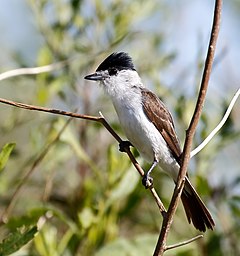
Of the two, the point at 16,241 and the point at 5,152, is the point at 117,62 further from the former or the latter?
the point at 16,241

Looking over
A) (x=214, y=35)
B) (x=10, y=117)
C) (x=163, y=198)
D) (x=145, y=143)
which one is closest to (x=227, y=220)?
(x=163, y=198)

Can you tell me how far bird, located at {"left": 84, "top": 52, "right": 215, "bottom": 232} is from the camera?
320 cm

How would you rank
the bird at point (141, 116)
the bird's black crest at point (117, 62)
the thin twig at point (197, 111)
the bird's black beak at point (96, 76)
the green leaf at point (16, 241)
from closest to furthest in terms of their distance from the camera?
the thin twig at point (197, 111), the green leaf at point (16, 241), the bird at point (141, 116), the bird's black beak at point (96, 76), the bird's black crest at point (117, 62)

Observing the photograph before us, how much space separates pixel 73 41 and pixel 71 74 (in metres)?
0.18

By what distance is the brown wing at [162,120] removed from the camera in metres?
3.27

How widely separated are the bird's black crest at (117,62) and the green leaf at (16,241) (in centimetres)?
136

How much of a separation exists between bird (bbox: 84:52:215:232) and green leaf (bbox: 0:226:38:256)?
0.99m

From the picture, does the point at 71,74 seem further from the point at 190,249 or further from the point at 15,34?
the point at 15,34

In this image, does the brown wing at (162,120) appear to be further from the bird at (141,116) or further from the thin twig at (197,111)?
the thin twig at (197,111)

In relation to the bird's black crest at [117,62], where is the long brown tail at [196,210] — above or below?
below

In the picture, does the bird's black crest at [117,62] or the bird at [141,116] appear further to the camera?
the bird's black crest at [117,62]

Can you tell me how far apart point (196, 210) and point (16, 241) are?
924mm

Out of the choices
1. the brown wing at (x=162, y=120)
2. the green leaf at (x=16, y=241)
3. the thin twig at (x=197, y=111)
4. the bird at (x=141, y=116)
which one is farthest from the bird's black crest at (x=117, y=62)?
the thin twig at (x=197, y=111)

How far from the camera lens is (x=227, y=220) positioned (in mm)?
3627
